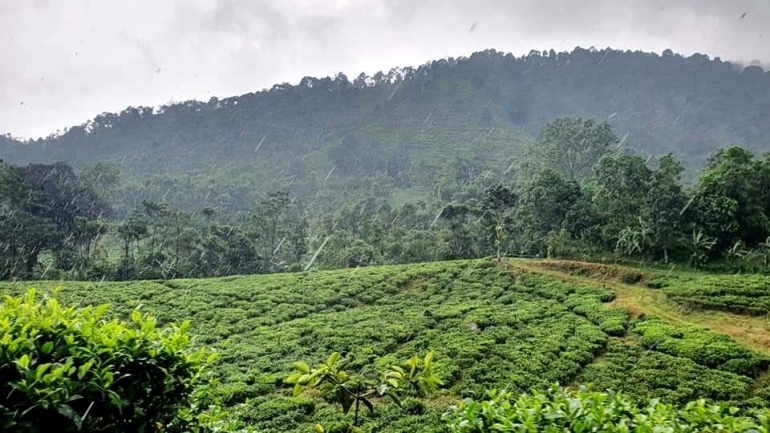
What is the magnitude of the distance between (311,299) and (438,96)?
91436 millimetres

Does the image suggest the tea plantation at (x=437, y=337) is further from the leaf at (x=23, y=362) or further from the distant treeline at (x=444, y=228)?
the leaf at (x=23, y=362)

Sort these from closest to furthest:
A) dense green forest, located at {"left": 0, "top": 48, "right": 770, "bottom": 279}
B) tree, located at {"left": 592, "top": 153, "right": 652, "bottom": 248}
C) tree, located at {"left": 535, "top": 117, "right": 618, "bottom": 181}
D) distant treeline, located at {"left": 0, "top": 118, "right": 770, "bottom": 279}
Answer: distant treeline, located at {"left": 0, "top": 118, "right": 770, "bottom": 279} → tree, located at {"left": 592, "top": 153, "right": 652, "bottom": 248} → dense green forest, located at {"left": 0, "top": 48, "right": 770, "bottom": 279} → tree, located at {"left": 535, "top": 117, "right": 618, "bottom": 181}

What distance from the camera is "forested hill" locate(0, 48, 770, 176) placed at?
89438mm

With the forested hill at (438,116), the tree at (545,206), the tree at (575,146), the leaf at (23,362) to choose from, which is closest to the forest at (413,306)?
the leaf at (23,362)

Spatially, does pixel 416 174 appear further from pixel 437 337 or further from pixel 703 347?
pixel 703 347

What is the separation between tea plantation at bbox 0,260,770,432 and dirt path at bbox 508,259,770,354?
0.67 metres

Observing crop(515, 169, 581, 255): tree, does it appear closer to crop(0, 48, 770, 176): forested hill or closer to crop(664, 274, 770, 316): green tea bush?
crop(664, 274, 770, 316): green tea bush

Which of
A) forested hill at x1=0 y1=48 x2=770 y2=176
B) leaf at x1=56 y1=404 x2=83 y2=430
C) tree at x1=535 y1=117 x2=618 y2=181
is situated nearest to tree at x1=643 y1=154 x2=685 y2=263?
leaf at x1=56 y1=404 x2=83 y2=430

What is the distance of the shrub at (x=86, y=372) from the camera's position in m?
2.13

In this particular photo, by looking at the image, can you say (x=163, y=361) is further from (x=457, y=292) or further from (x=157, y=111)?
(x=157, y=111)

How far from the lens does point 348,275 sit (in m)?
25.2

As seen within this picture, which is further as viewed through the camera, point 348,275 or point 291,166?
point 291,166

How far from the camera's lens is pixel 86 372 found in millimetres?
2287

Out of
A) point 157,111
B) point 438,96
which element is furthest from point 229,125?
point 438,96
